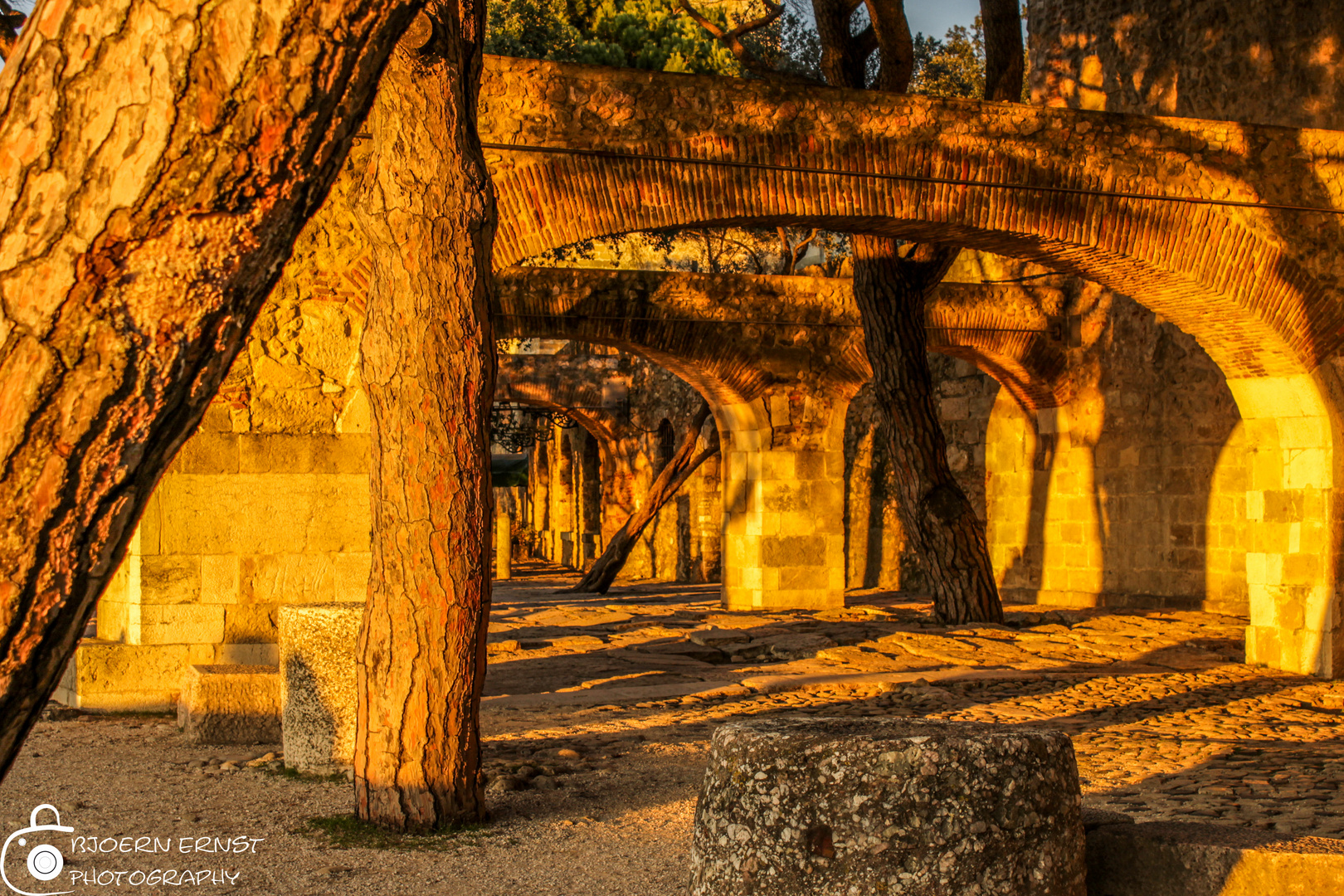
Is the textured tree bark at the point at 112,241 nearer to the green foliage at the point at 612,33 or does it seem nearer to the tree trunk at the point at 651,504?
the tree trunk at the point at 651,504

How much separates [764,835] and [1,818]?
10.2 feet

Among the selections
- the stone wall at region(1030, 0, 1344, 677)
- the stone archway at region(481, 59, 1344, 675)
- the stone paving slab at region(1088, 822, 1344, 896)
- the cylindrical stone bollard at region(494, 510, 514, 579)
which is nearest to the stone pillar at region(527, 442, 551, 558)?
the cylindrical stone bollard at region(494, 510, 514, 579)

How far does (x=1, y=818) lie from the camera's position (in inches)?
171

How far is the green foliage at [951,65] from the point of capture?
18.8 m

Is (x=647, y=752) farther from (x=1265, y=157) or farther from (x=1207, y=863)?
(x=1265, y=157)

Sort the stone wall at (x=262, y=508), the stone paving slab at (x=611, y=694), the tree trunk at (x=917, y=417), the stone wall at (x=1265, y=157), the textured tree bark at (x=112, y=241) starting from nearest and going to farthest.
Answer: the textured tree bark at (x=112, y=241)
the stone wall at (x=262, y=508)
the stone paving slab at (x=611, y=694)
the stone wall at (x=1265, y=157)
the tree trunk at (x=917, y=417)

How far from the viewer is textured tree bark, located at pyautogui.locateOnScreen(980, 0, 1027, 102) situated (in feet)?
31.2

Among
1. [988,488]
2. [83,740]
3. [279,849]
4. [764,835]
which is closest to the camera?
[764,835]

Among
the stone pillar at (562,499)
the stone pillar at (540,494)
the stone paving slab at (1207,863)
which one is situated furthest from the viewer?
the stone pillar at (540,494)

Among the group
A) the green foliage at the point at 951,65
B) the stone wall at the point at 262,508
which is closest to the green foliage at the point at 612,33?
the green foliage at the point at 951,65

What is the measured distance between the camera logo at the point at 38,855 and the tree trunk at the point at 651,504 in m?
11.3

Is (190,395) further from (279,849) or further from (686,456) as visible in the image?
(686,456)

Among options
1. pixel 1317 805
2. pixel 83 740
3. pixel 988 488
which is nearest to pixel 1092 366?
pixel 988 488

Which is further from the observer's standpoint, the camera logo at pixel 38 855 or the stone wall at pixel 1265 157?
the stone wall at pixel 1265 157
